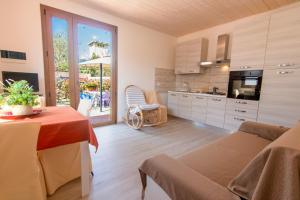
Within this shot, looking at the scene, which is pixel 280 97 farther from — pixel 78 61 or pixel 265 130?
pixel 78 61

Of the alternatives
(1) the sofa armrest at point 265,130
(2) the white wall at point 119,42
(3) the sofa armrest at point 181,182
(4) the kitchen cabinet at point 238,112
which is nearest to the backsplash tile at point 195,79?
(2) the white wall at point 119,42

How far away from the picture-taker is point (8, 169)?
98 centimetres

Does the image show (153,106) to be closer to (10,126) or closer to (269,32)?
(269,32)

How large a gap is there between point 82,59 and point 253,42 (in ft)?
11.3

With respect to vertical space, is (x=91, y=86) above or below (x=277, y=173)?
above

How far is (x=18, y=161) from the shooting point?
100cm

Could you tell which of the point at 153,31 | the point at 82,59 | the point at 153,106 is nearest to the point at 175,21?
the point at 153,31

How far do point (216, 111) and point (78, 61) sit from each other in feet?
10.6

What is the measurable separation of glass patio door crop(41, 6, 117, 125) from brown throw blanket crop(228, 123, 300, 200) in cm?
221

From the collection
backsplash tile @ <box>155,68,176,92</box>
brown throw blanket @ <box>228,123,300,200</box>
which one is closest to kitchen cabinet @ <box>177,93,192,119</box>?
backsplash tile @ <box>155,68,176,92</box>

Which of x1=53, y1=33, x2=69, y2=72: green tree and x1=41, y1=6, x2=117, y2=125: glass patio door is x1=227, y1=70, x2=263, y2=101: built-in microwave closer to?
x1=41, y1=6, x2=117, y2=125: glass patio door

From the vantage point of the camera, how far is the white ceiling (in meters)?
2.85

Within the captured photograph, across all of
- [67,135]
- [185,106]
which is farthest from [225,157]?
[185,106]

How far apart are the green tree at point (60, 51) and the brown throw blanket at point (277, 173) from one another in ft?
11.1
